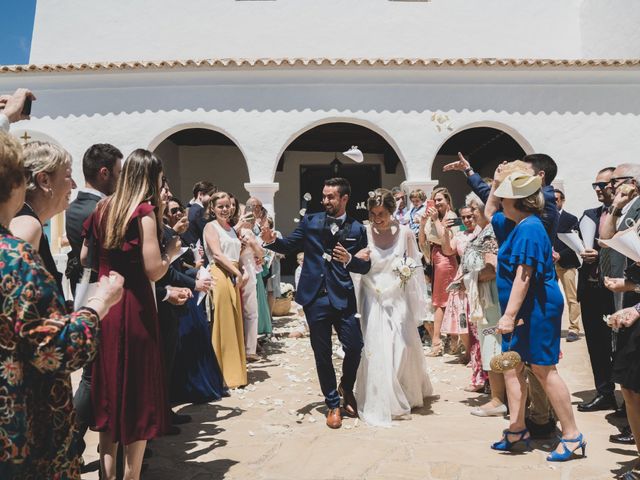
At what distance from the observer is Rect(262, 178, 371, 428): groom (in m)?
4.58

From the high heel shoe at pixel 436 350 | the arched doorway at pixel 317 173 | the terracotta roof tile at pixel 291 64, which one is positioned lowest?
the high heel shoe at pixel 436 350

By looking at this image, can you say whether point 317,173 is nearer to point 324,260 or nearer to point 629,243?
point 324,260

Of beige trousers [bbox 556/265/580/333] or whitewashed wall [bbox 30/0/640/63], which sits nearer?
beige trousers [bbox 556/265/580/333]

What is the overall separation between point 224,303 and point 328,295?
1.52 meters

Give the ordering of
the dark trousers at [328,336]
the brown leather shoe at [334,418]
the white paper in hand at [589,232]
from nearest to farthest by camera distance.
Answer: the brown leather shoe at [334,418]
the dark trousers at [328,336]
the white paper in hand at [589,232]

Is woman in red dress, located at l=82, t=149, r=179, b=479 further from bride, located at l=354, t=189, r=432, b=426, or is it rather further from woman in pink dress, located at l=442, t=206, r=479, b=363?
woman in pink dress, located at l=442, t=206, r=479, b=363

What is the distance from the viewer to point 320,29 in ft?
42.4

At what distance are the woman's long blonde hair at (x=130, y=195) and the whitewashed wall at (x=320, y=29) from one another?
10.4 meters

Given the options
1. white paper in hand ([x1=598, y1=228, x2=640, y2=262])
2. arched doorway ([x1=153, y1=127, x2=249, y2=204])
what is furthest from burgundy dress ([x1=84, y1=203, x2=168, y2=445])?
arched doorway ([x1=153, y1=127, x2=249, y2=204])

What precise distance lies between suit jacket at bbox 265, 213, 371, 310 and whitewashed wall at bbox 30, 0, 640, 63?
911cm

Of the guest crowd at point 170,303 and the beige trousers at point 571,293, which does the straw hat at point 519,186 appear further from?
the beige trousers at point 571,293

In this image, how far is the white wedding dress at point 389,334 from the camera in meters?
4.62

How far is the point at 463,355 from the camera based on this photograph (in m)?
6.85

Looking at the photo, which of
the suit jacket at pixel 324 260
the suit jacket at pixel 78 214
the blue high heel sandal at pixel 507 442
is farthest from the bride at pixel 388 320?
the suit jacket at pixel 78 214
